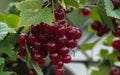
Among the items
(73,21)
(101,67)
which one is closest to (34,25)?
(73,21)

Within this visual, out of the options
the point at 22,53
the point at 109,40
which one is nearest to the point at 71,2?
the point at 22,53

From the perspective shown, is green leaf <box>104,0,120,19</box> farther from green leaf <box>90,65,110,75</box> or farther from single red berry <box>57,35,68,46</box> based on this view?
green leaf <box>90,65,110,75</box>

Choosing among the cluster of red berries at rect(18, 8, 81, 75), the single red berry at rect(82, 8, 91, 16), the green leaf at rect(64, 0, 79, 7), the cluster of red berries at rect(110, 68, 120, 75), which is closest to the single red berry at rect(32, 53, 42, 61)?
the cluster of red berries at rect(18, 8, 81, 75)

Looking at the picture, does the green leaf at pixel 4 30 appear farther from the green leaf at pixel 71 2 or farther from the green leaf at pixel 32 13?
the green leaf at pixel 71 2

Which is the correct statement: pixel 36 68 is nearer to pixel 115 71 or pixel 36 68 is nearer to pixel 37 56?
pixel 37 56

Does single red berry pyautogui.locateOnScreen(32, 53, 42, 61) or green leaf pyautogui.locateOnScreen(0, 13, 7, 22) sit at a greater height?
green leaf pyautogui.locateOnScreen(0, 13, 7, 22)
